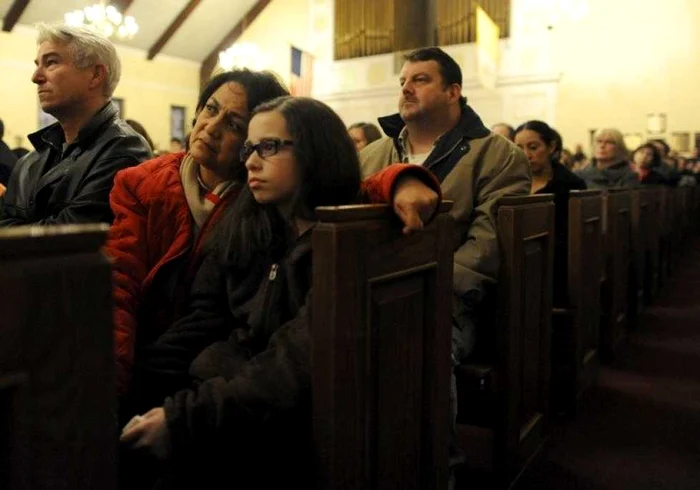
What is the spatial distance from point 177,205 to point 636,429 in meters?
2.01

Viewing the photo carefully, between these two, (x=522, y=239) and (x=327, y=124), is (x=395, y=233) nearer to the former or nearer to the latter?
(x=327, y=124)

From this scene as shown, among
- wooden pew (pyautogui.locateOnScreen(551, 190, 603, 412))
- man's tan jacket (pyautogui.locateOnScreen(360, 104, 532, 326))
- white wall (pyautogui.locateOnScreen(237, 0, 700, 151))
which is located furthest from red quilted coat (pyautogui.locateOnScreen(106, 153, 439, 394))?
white wall (pyautogui.locateOnScreen(237, 0, 700, 151))

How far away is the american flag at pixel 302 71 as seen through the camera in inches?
471

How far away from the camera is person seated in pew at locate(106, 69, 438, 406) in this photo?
5.26ft

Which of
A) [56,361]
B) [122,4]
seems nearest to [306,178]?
[56,361]

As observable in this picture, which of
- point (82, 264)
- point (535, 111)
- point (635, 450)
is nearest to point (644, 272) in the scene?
point (635, 450)

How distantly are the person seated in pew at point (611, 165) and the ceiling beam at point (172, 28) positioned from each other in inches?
354

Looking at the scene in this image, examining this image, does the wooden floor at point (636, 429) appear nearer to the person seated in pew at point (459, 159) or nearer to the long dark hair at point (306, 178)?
the person seated in pew at point (459, 159)

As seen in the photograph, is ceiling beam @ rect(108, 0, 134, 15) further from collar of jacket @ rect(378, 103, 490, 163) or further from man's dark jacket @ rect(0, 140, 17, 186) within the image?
collar of jacket @ rect(378, 103, 490, 163)

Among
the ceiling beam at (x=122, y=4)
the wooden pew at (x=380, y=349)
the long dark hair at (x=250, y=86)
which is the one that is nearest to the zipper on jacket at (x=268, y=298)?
the wooden pew at (x=380, y=349)

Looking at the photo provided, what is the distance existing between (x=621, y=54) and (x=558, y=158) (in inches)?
312

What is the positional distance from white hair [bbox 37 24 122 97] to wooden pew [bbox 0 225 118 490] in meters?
1.51

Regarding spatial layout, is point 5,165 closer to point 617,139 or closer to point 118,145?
point 118,145

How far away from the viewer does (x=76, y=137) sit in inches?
84.5
